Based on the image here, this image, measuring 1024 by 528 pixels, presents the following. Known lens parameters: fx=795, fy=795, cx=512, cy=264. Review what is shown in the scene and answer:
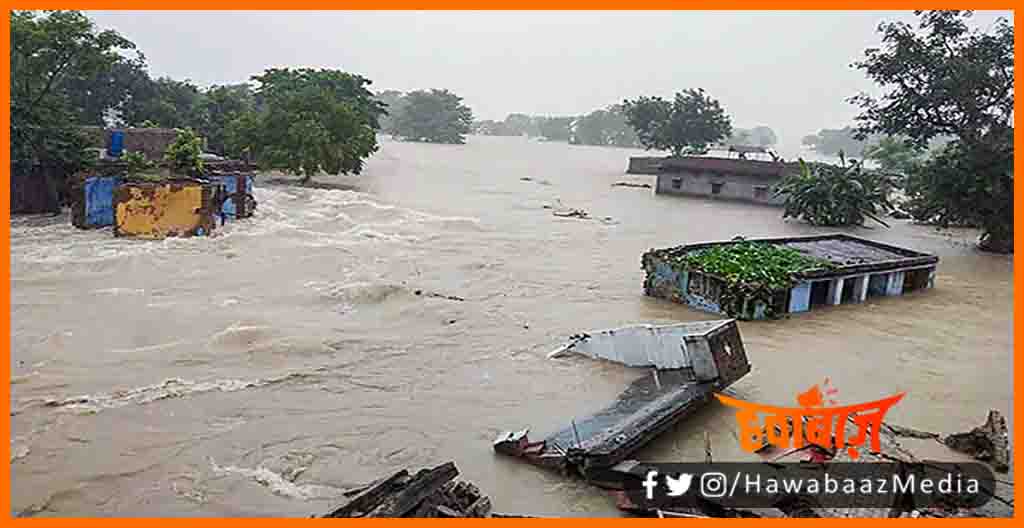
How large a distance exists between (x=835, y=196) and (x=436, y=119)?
64.2m

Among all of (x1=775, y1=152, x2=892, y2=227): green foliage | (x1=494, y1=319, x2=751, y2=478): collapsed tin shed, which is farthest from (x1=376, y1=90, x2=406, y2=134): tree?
(x1=494, y1=319, x2=751, y2=478): collapsed tin shed

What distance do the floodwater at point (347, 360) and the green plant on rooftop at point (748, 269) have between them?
52 centimetres

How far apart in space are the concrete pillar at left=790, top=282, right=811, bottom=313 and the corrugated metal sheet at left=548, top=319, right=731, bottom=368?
3953 millimetres

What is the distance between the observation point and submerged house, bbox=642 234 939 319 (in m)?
12.6

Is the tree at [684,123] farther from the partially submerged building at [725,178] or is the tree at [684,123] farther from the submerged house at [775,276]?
the submerged house at [775,276]

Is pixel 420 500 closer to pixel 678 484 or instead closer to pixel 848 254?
pixel 678 484

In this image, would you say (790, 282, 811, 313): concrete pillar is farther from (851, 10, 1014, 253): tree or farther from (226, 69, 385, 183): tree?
(226, 69, 385, 183): tree

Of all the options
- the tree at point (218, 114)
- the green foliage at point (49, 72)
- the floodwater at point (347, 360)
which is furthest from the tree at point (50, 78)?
the tree at point (218, 114)

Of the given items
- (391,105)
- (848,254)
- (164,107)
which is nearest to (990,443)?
(848,254)

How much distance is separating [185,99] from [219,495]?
34.7m

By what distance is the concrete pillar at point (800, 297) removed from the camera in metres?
13.1

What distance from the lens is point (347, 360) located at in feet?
32.8

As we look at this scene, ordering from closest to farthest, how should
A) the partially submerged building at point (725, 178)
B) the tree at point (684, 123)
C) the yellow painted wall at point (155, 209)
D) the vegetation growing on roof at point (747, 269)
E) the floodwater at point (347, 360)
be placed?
1. the floodwater at point (347, 360)
2. the vegetation growing on roof at point (747, 269)
3. the yellow painted wall at point (155, 209)
4. the partially submerged building at point (725, 178)
5. the tree at point (684, 123)

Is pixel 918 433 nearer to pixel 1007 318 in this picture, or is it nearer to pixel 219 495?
pixel 219 495
